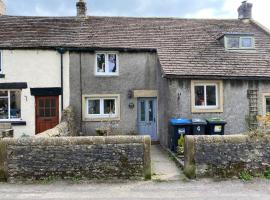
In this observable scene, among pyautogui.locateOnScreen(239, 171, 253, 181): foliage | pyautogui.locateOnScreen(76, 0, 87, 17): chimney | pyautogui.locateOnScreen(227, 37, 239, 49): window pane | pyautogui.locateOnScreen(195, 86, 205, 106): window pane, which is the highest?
pyautogui.locateOnScreen(76, 0, 87, 17): chimney

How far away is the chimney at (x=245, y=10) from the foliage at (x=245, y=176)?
15.4 meters

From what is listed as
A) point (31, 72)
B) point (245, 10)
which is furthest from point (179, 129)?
point (245, 10)

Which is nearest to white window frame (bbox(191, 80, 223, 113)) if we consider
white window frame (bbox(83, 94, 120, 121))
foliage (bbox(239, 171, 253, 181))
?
white window frame (bbox(83, 94, 120, 121))

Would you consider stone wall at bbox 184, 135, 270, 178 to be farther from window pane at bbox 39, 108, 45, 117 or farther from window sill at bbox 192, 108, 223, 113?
window pane at bbox 39, 108, 45, 117

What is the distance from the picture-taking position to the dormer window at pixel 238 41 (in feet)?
63.7

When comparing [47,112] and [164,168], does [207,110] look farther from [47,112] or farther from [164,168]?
[47,112]

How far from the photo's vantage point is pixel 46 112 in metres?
19.0

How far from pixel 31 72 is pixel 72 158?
9.95 meters

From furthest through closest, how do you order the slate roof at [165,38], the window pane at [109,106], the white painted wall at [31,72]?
the window pane at [109,106] → the white painted wall at [31,72] → the slate roof at [165,38]

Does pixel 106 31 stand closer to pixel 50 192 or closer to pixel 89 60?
pixel 89 60

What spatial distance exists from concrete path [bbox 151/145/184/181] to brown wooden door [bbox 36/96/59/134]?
660cm

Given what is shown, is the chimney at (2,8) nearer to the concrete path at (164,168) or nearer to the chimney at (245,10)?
the concrete path at (164,168)

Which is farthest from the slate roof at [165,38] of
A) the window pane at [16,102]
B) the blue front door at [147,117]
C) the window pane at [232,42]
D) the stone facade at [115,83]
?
the blue front door at [147,117]

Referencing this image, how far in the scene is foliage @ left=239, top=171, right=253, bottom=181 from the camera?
10617mm
